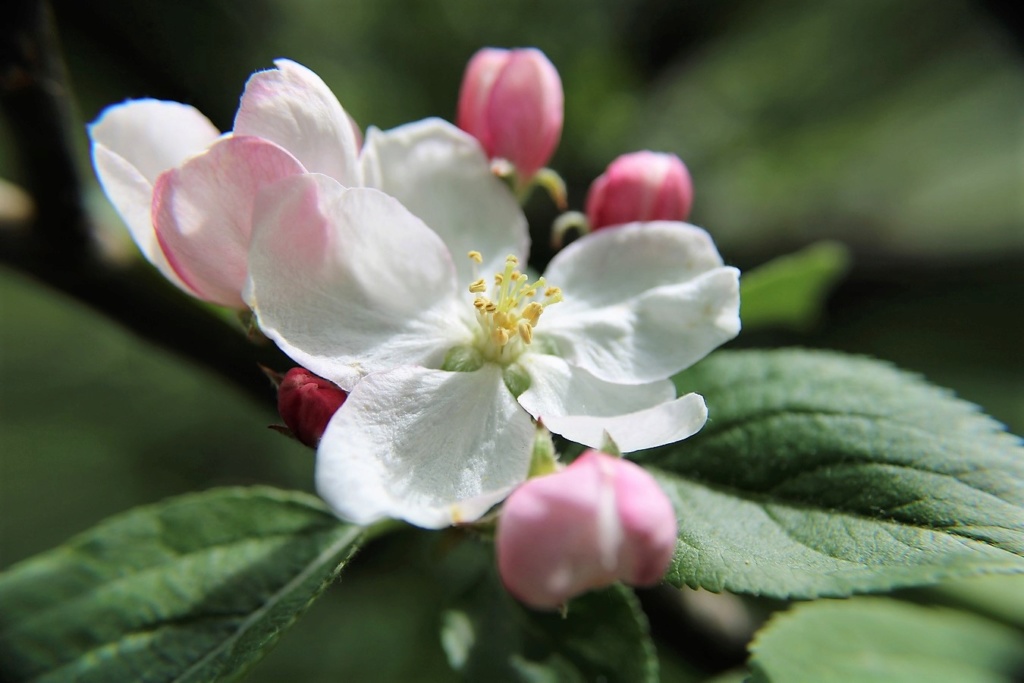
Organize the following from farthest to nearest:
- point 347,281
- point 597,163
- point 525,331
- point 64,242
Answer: point 597,163
point 64,242
point 525,331
point 347,281

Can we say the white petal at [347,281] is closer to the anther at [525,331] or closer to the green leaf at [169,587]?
the anther at [525,331]

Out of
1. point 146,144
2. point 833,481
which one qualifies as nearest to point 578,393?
point 833,481

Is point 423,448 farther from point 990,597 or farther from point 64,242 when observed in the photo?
point 990,597

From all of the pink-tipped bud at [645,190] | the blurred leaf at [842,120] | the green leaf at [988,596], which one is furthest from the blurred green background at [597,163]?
the pink-tipped bud at [645,190]

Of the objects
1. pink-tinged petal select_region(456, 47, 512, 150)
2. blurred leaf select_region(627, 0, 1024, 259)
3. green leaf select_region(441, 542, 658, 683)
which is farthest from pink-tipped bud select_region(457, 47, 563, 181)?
blurred leaf select_region(627, 0, 1024, 259)

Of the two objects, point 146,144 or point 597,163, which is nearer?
point 146,144

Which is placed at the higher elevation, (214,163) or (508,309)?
(508,309)

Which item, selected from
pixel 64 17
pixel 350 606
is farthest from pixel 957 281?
pixel 64 17
